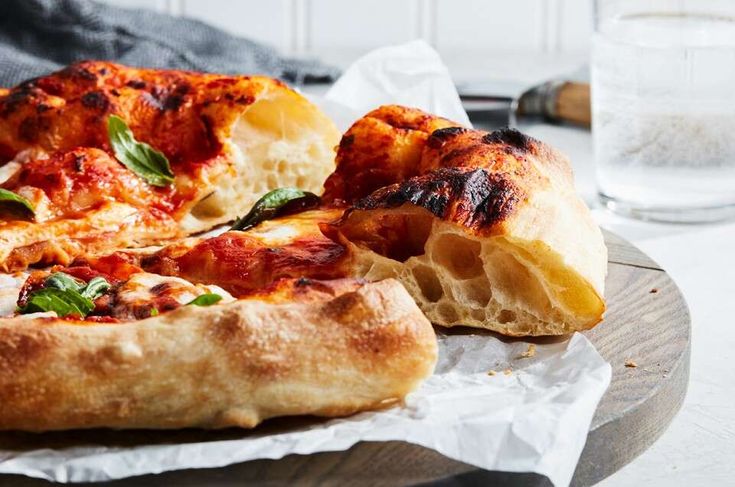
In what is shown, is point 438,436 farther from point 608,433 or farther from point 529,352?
point 529,352

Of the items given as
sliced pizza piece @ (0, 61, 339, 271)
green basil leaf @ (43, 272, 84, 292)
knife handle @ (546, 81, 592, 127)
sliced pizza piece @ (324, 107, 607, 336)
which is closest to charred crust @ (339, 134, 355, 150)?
sliced pizza piece @ (0, 61, 339, 271)

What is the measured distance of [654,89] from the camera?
3967 mm

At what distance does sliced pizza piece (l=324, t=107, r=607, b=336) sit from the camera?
8.66 feet

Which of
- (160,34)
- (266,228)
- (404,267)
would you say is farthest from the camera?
(160,34)

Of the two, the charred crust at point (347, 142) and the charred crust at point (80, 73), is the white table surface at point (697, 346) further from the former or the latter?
the charred crust at point (80, 73)

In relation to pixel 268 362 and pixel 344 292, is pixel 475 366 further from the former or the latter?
pixel 268 362

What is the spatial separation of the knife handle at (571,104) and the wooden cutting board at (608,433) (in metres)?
2.09

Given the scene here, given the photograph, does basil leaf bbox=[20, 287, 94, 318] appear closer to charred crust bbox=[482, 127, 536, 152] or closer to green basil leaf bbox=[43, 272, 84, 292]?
green basil leaf bbox=[43, 272, 84, 292]

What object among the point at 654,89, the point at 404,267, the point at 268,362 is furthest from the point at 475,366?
the point at 654,89

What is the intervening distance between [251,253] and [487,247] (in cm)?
54

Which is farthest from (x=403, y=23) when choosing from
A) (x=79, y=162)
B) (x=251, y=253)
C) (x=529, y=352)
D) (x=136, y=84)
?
(x=529, y=352)

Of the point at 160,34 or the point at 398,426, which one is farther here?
the point at 160,34

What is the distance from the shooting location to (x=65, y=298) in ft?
8.16

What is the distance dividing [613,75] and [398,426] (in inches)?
84.7
